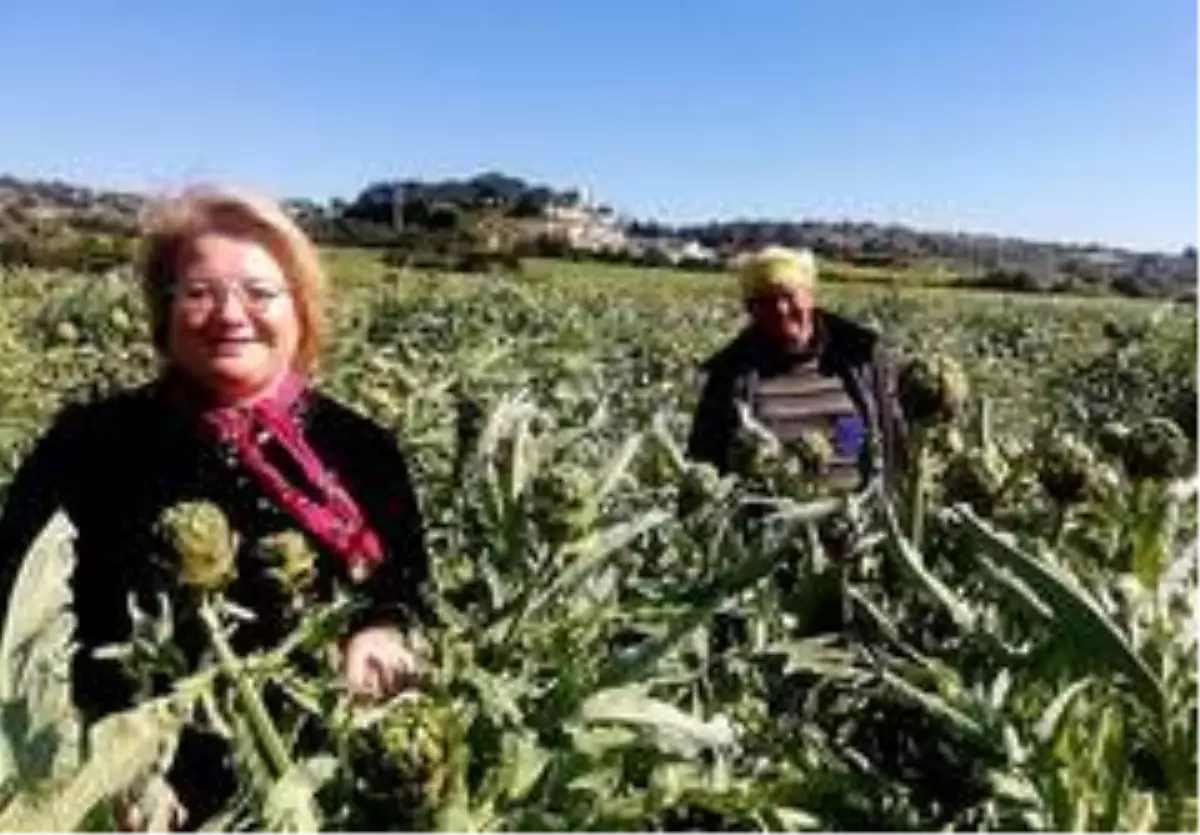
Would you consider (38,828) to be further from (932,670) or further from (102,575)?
(102,575)

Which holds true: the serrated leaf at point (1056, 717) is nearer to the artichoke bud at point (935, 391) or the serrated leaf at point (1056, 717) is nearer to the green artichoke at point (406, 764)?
the green artichoke at point (406, 764)

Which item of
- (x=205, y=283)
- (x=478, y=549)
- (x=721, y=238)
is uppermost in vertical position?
(x=205, y=283)

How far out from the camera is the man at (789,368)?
564cm

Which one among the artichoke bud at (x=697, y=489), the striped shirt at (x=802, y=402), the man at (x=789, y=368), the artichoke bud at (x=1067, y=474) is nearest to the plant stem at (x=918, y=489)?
the artichoke bud at (x=1067, y=474)

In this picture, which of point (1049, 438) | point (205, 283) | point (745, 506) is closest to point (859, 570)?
point (1049, 438)

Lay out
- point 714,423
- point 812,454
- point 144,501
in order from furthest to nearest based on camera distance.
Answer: point 714,423 → point 812,454 → point 144,501

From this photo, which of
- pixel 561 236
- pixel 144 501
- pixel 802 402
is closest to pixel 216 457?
pixel 144 501

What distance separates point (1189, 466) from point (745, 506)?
0.91 m

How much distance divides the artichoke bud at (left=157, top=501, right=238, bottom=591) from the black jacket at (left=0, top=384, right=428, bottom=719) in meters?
0.65

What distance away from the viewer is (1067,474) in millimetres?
2471

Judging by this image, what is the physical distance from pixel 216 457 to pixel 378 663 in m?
0.58

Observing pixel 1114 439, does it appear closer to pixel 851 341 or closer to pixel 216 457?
pixel 216 457

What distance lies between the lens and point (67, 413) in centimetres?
284

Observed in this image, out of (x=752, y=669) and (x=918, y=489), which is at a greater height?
(x=918, y=489)
